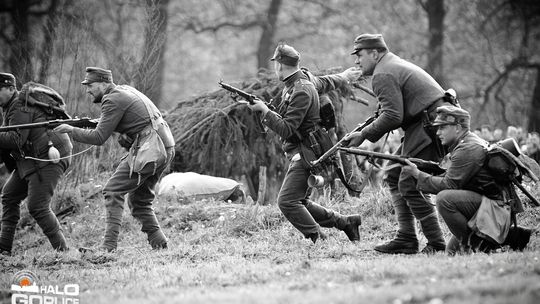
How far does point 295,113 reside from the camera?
793 cm

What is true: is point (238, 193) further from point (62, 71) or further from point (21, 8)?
point (21, 8)

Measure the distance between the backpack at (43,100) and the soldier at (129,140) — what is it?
26.0 inches

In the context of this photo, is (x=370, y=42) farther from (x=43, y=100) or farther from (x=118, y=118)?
(x=43, y=100)

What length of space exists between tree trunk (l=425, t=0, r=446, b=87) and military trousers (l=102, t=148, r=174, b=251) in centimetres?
1601

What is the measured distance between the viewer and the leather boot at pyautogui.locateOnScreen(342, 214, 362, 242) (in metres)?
8.40

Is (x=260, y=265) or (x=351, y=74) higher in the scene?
(x=351, y=74)

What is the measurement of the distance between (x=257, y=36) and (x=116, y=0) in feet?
25.4

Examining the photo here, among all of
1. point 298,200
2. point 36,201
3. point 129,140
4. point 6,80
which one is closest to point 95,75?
point 129,140

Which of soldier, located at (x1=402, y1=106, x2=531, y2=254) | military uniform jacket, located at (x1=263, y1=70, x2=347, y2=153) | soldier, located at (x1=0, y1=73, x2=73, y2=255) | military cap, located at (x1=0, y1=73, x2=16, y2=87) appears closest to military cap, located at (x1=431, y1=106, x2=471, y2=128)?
soldier, located at (x1=402, y1=106, x2=531, y2=254)

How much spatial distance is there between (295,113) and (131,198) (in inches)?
94.6

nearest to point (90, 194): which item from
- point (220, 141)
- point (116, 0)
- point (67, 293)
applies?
point (220, 141)

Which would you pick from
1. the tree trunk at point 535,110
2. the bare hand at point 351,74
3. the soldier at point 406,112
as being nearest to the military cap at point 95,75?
the bare hand at point 351,74

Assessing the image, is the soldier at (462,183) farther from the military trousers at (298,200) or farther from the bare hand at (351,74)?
the bare hand at (351,74)

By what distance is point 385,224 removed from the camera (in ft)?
32.0
